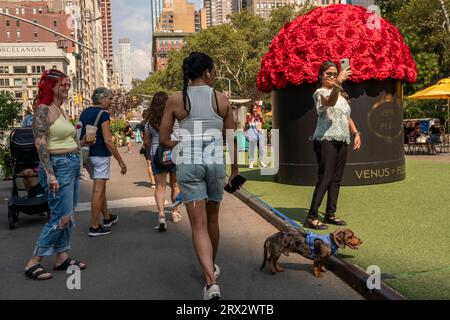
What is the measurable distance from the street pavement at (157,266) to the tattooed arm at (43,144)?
3.20ft

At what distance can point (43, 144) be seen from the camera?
4.63 m

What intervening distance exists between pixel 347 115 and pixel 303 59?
11.5 feet

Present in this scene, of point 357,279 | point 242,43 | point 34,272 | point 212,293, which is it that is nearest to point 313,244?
point 357,279

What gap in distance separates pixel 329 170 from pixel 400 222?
114 centimetres

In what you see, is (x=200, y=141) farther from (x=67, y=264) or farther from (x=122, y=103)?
(x=122, y=103)

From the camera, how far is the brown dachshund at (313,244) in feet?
14.7

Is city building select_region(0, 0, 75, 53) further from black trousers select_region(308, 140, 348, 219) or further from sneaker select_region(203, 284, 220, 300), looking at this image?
sneaker select_region(203, 284, 220, 300)

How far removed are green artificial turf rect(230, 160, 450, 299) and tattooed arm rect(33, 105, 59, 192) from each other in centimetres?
293

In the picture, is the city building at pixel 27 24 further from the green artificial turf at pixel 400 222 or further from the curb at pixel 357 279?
the curb at pixel 357 279

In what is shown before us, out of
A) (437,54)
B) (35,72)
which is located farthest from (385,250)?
(35,72)

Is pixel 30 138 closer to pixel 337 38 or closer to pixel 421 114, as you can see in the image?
pixel 337 38

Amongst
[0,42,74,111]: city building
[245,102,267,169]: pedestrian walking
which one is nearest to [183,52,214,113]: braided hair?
[245,102,267,169]: pedestrian walking

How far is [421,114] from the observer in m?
32.8

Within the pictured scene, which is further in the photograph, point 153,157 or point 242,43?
point 242,43
